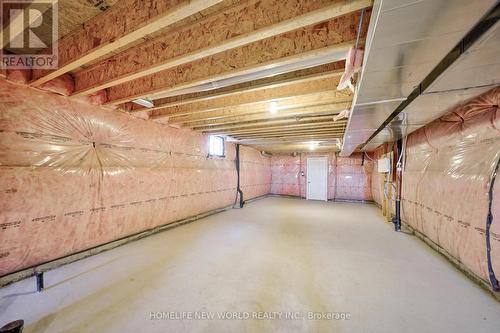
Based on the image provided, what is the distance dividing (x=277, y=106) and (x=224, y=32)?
143 centimetres

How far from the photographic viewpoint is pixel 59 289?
71.7 inches

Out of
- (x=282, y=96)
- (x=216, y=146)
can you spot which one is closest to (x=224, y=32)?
(x=282, y=96)

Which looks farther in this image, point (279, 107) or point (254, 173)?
point (254, 173)

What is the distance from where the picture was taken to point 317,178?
26.4 feet

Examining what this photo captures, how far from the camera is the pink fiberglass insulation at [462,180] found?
182 centimetres

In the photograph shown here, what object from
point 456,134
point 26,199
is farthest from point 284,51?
point 26,199

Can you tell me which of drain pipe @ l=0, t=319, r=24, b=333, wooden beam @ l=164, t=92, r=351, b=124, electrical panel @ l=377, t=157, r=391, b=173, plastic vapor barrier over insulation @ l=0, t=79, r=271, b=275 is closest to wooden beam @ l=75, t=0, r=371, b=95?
plastic vapor barrier over insulation @ l=0, t=79, r=271, b=275

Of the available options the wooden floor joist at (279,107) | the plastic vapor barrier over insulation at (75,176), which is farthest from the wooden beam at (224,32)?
the wooden floor joist at (279,107)

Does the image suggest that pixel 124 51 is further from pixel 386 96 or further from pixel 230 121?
pixel 386 96

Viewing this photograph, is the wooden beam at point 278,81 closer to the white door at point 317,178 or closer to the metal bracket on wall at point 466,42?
the metal bracket on wall at point 466,42

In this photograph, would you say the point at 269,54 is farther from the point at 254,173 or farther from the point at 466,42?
the point at 254,173

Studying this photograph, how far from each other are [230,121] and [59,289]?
119 inches

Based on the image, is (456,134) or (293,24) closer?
(293,24)

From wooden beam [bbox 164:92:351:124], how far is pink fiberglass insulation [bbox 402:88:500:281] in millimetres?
1321
